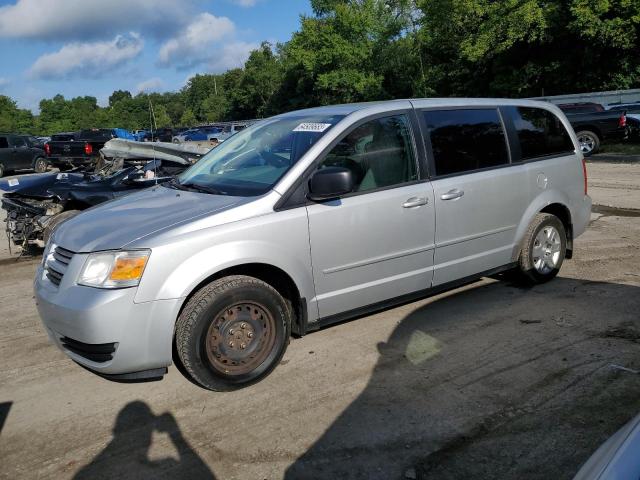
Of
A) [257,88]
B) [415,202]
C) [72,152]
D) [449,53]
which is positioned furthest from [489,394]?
[257,88]

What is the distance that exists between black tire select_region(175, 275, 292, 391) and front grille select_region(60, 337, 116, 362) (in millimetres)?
Answer: 389

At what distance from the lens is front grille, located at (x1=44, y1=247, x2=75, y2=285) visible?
11.5 feet

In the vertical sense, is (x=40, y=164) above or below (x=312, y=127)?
above

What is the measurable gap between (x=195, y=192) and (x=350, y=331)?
5.45ft

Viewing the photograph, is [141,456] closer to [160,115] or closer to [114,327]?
[114,327]

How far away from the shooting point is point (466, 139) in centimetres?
467

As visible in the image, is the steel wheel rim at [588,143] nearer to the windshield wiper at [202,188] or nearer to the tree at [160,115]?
the tree at [160,115]

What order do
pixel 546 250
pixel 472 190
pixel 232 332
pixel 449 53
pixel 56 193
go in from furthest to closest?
pixel 449 53 → pixel 56 193 → pixel 546 250 → pixel 472 190 → pixel 232 332

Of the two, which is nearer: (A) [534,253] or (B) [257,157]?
(B) [257,157]

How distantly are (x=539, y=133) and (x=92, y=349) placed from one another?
4300mm

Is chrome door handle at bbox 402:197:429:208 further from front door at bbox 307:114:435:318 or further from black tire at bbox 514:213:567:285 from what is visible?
black tire at bbox 514:213:567:285

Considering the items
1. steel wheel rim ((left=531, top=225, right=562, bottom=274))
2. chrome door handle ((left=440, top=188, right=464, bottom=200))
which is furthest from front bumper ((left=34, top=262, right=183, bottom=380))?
steel wheel rim ((left=531, top=225, right=562, bottom=274))

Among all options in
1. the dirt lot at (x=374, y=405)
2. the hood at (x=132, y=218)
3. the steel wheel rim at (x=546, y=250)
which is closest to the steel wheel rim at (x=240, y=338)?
the dirt lot at (x=374, y=405)

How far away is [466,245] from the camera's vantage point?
15.1 ft
